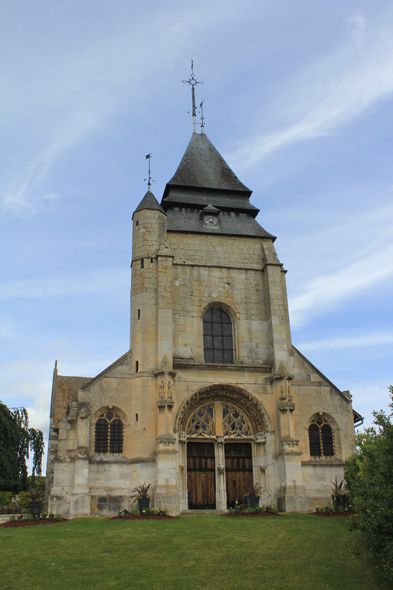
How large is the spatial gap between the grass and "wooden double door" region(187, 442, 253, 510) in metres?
4.74

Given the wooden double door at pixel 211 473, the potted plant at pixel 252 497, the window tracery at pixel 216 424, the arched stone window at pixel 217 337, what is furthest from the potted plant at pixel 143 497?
the arched stone window at pixel 217 337

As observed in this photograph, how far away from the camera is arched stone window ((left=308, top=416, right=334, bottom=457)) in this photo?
882 inches

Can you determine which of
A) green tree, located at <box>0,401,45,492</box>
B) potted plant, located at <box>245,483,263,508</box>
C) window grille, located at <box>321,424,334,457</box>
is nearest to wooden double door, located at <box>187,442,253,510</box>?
potted plant, located at <box>245,483,263,508</box>

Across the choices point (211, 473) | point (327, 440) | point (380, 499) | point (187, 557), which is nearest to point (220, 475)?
point (211, 473)

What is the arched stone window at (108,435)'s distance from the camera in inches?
828

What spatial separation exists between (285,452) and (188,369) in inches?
203

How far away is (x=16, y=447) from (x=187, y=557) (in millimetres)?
21990

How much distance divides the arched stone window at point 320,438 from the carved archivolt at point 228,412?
2163 mm

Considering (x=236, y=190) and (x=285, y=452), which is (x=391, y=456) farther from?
(x=236, y=190)

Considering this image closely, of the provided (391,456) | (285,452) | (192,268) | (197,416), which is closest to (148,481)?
(197,416)

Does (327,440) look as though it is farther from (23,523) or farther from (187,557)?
(23,523)

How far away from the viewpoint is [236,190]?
94.2ft

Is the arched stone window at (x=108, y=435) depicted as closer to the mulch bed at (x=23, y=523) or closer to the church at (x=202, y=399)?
the church at (x=202, y=399)

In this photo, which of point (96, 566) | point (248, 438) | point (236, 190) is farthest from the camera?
point (236, 190)
